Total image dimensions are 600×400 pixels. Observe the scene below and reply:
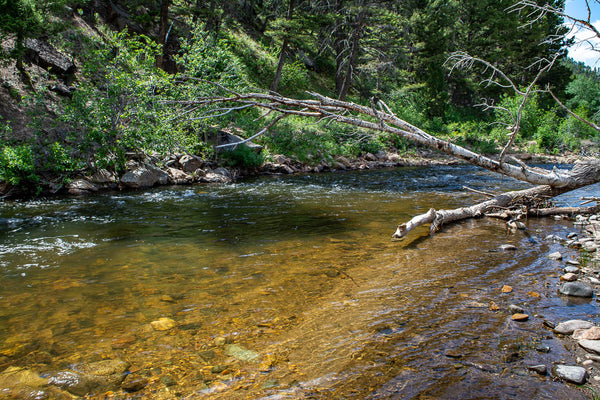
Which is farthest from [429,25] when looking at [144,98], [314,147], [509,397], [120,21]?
[509,397]

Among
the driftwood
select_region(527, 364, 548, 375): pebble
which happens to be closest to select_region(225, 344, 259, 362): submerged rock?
select_region(527, 364, 548, 375): pebble

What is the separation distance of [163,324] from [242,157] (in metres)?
14.1

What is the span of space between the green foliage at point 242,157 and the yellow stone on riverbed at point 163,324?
45.2 ft

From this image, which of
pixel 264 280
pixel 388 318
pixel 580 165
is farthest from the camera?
pixel 580 165

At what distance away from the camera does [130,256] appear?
602 cm

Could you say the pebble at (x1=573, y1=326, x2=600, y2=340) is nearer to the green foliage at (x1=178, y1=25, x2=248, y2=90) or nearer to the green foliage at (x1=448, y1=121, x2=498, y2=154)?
the green foliage at (x1=178, y1=25, x2=248, y2=90)

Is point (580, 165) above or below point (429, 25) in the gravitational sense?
below

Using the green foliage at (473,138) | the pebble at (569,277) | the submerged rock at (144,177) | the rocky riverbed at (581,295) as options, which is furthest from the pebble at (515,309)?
the green foliage at (473,138)

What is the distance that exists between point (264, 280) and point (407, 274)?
2.06m

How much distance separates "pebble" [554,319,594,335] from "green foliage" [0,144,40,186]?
44.5ft

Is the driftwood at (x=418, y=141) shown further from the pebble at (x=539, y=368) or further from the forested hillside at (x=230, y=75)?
the pebble at (x=539, y=368)

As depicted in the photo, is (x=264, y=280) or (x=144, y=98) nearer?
(x=264, y=280)

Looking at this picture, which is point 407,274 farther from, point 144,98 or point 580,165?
point 144,98

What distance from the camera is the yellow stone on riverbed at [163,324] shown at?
3712mm
